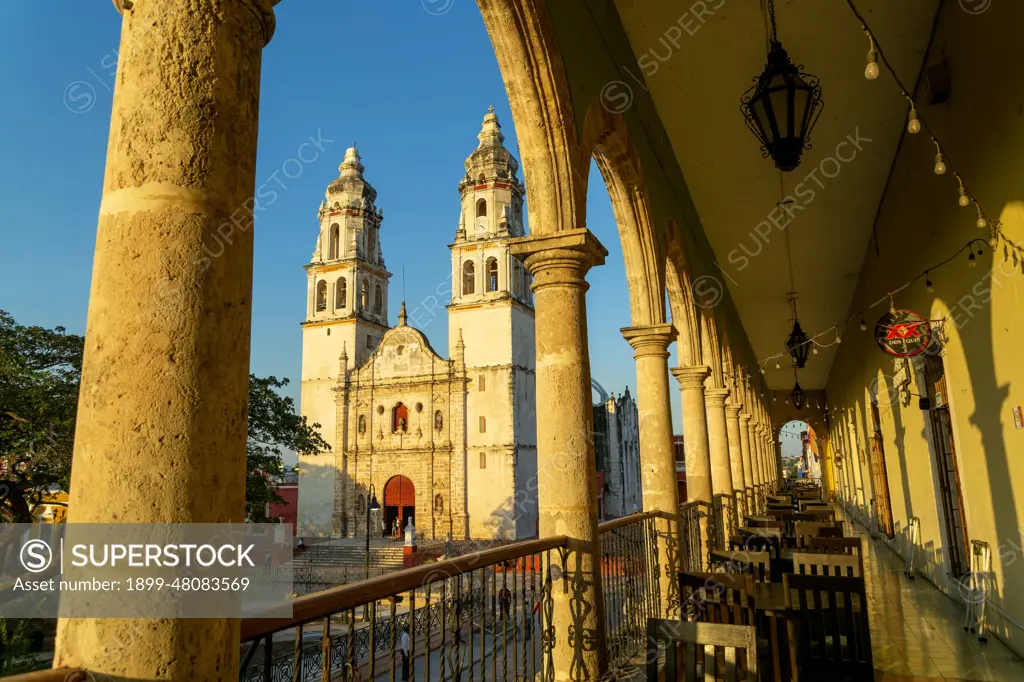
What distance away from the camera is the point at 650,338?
20.9 feet

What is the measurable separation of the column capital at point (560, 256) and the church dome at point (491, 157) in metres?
27.9

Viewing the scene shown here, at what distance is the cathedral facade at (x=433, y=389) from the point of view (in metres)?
29.5

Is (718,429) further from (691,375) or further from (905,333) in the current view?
(905,333)

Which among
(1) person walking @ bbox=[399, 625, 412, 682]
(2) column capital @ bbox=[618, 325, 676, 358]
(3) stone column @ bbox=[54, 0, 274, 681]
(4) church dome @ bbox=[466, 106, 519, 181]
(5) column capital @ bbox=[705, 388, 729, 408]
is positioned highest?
(4) church dome @ bbox=[466, 106, 519, 181]

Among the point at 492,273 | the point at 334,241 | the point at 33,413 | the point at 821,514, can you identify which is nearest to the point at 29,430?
the point at 33,413

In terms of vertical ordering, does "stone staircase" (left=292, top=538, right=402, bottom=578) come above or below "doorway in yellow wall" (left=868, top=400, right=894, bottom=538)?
below

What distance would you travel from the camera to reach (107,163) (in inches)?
58.3

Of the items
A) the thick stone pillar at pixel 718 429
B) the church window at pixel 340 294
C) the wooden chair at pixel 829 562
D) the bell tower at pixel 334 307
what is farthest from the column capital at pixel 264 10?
the church window at pixel 340 294

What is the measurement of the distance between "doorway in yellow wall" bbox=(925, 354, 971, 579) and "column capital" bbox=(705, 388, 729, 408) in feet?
11.1

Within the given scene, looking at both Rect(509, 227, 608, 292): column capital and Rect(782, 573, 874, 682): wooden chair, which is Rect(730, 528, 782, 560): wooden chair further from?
Rect(509, 227, 608, 292): column capital

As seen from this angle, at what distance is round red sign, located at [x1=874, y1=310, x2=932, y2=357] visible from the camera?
562 centimetres

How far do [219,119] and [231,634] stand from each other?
1122 millimetres

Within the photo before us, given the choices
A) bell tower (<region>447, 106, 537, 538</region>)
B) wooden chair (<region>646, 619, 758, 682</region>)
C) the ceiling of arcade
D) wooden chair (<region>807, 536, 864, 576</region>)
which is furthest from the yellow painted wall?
bell tower (<region>447, 106, 537, 538</region>)

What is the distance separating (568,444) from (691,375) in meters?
4.93
